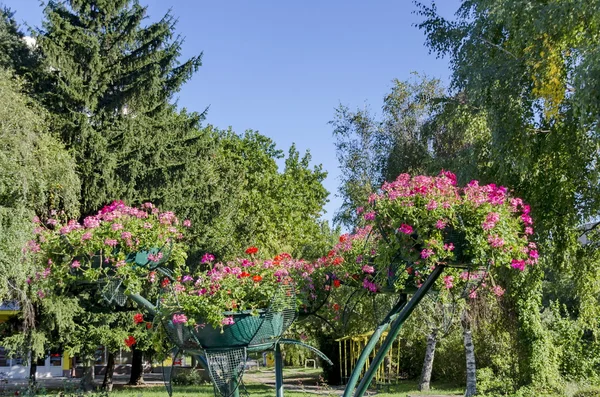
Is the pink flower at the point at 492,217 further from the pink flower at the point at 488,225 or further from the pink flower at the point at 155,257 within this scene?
the pink flower at the point at 155,257

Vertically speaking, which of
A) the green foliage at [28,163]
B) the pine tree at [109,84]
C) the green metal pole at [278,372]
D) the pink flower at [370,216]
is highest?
the pine tree at [109,84]

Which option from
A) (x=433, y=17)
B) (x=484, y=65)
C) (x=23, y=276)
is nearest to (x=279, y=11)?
(x=433, y=17)

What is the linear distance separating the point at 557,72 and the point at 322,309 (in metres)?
4.80

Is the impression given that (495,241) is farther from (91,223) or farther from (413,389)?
(413,389)

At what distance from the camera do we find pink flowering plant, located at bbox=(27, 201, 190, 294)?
6.14 meters

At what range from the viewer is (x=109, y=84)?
1864 centimetres

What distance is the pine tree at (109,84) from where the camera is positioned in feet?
56.6

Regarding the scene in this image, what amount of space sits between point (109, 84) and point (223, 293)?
14297 millimetres

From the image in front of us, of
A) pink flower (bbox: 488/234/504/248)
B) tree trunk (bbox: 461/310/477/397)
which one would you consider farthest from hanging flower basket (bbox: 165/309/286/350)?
tree trunk (bbox: 461/310/477/397)

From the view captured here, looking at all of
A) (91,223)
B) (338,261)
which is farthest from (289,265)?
(91,223)

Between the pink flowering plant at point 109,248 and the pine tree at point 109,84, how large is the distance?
11095 mm

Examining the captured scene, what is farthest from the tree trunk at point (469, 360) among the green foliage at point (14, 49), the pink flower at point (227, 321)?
the green foliage at point (14, 49)

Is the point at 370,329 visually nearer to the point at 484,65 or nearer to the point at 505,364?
the point at 505,364

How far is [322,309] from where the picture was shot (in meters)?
6.91
